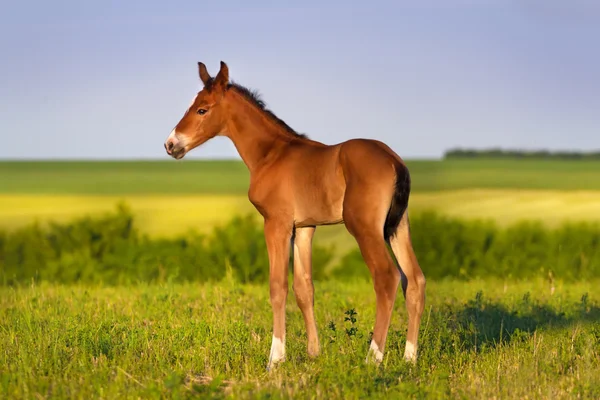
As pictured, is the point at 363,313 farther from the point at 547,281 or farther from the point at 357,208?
the point at 547,281

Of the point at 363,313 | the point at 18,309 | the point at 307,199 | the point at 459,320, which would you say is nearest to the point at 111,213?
the point at 18,309

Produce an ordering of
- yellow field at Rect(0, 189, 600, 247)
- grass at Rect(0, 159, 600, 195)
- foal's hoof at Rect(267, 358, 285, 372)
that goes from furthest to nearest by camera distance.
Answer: grass at Rect(0, 159, 600, 195) → yellow field at Rect(0, 189, 600, 247) → foal's hoof at Rect(267, 358, 285, 372)

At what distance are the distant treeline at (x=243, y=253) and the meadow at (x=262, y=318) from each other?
33 millimetres

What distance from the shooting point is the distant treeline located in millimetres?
18016

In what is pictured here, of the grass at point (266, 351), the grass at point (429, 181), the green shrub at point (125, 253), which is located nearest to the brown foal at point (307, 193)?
the grass at point (266, 351)

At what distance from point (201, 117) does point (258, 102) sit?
670 millimetres

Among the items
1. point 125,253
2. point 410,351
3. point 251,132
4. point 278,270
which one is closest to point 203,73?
point 251,132

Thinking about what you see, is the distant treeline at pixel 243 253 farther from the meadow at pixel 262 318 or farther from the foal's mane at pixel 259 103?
the foal's mane at pixel 259 103

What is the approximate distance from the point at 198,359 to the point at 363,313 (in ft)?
12.9

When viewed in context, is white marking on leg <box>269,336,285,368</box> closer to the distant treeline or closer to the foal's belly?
the foal's belly

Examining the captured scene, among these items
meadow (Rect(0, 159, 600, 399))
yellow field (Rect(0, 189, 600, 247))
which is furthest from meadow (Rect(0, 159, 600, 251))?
meadow (Rect(0, 159, 600, 399))

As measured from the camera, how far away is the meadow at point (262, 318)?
24.9 feet

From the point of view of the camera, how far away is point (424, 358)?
856 centimetres

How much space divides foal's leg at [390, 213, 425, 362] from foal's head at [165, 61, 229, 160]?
229 centimetres
